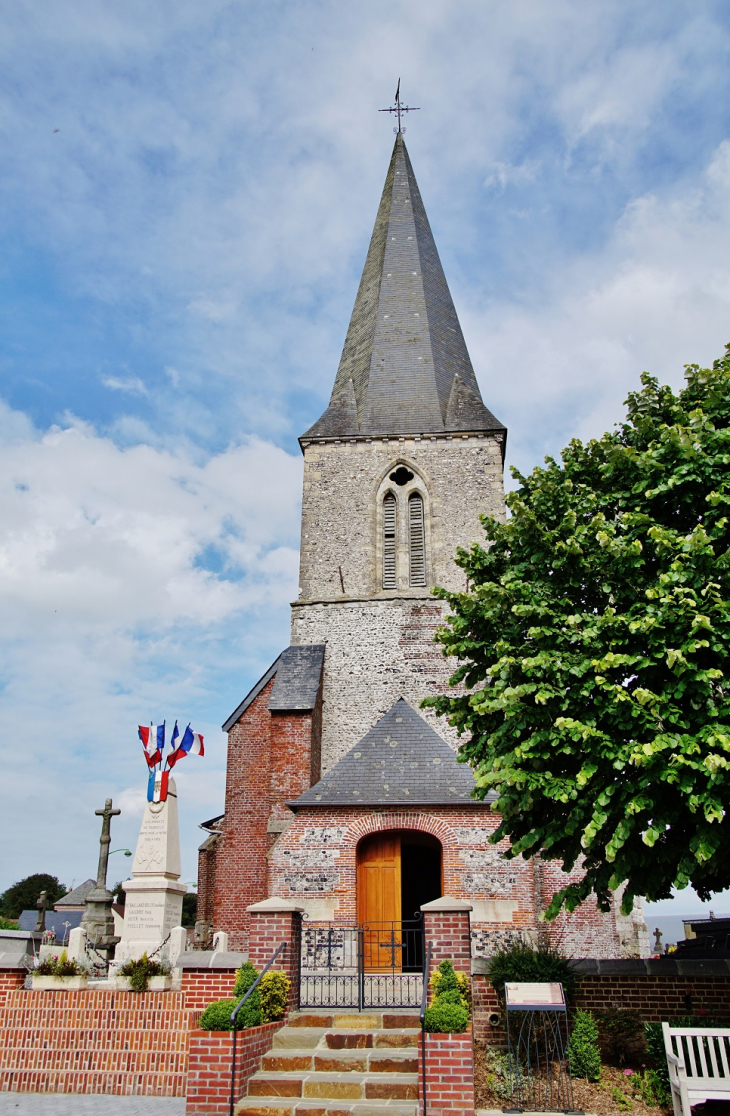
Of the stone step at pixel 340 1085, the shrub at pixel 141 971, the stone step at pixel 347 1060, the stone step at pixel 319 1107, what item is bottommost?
the stone step at pixel 319 1107

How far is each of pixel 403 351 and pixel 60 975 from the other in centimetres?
1943

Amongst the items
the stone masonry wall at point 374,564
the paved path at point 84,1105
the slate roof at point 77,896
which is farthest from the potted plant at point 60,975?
the slate roof at point 77,896

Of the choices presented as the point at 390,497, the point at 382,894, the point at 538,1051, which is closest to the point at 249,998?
the point at 538,1051

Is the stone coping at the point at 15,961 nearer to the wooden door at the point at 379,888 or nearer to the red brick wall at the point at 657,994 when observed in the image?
the wooden door at the point at 379,888

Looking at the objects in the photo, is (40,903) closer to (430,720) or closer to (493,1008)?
(430,720)

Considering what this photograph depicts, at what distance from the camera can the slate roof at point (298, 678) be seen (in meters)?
18.6

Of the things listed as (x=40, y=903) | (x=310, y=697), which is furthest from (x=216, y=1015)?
(x=40, y=903)

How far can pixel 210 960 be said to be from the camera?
989cm

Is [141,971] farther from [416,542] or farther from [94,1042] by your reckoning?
[416,542]

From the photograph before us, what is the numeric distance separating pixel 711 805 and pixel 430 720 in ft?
37.4

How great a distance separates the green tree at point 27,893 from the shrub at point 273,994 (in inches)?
2250

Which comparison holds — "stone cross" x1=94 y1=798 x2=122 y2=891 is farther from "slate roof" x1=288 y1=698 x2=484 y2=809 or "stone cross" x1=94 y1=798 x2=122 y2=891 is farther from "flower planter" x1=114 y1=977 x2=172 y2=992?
"flower planter" x1=114 y1=977 x2=172 y2=992

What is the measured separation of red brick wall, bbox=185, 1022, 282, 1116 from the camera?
785 centimetres

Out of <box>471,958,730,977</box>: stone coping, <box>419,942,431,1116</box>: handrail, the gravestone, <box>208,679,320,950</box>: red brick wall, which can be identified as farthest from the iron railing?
<box>208,679,320,950</box>: red brick wall
